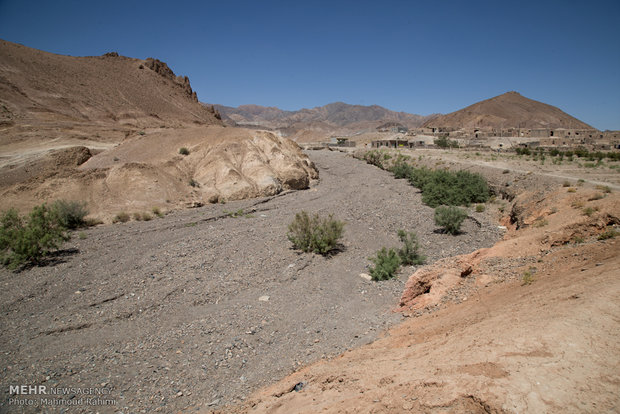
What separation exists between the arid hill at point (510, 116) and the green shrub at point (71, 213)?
8369 centimetres

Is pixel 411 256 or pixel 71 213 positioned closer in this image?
pixel 411 256

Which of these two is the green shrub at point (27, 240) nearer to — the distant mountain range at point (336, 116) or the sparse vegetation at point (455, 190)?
the sparse vegetation at point (455, 190)

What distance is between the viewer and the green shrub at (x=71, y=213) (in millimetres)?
12842

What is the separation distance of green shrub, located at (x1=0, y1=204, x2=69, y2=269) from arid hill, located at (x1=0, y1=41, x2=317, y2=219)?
12.1 feet

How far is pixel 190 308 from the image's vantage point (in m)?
7.42

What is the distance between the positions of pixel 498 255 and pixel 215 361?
20.7ft

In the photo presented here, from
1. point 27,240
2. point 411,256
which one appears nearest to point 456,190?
point 411,256

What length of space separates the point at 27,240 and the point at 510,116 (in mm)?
108737

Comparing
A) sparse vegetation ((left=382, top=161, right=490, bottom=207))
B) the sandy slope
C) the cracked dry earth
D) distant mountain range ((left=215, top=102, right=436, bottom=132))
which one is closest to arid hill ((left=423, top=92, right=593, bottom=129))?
distant mountain range ((left=215, top=102, right=436, bottom=132))

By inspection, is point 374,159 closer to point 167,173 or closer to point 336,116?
point 167,173

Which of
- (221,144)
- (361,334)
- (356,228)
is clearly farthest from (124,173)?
(361,334)

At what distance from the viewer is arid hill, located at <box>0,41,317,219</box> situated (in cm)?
1555

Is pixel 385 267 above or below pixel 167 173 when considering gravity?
below

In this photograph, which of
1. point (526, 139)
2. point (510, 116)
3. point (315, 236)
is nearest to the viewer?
point (315, 236)
